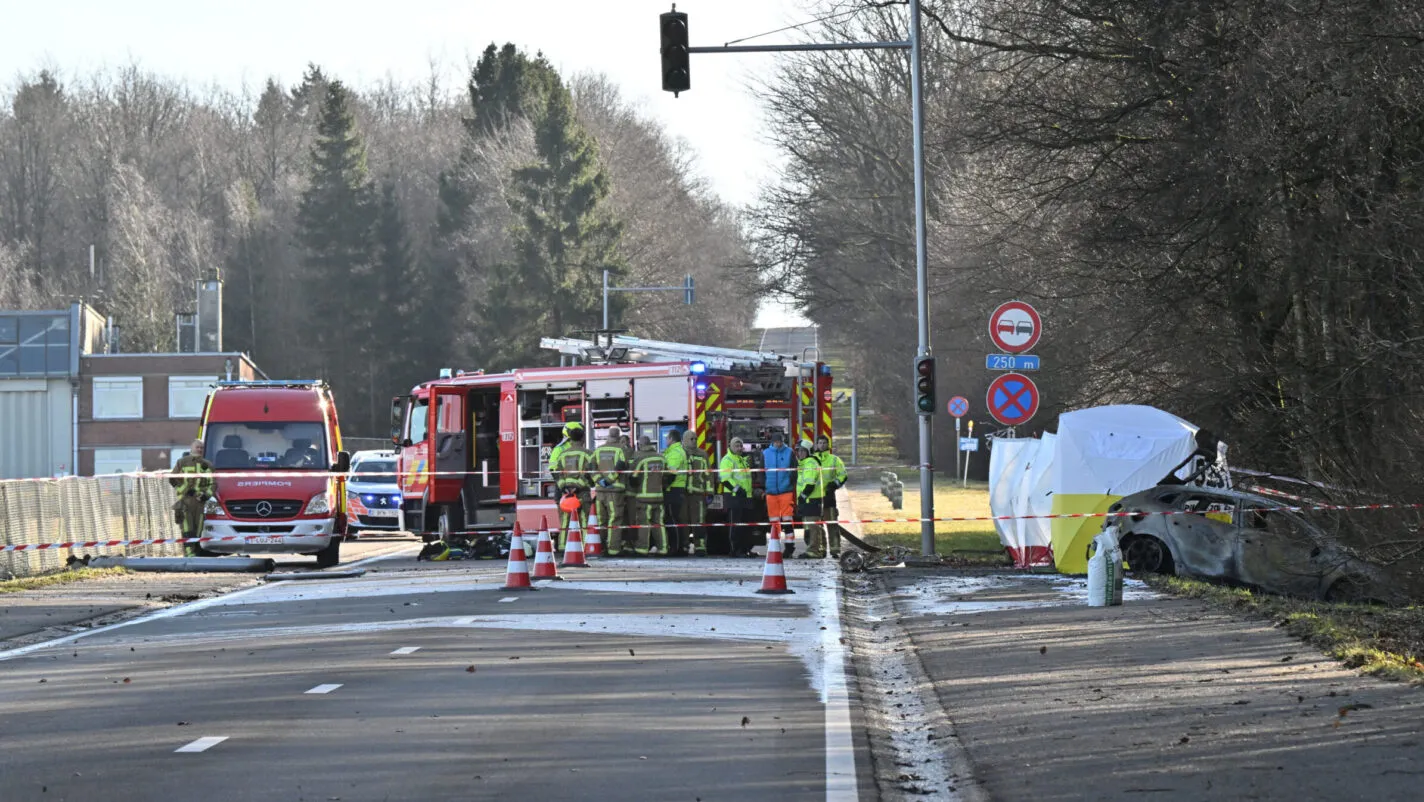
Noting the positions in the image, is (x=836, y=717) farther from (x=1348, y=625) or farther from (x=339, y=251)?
(x=339, y=251)

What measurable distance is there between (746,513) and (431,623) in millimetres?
10800

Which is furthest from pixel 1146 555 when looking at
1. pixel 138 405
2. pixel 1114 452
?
pixel 138 405

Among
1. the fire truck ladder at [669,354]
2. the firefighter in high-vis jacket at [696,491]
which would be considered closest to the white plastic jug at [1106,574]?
the firefighter in high-vis jacket at [696,491]

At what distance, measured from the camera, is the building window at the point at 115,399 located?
76062 mm

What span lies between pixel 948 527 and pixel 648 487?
36.7 ft

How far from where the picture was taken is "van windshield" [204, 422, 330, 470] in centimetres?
2722

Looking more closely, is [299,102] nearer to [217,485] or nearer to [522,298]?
[522,298]

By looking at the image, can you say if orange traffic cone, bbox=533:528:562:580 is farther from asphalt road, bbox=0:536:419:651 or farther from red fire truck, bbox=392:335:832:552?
red fire truck, bbox=392:335:832:552

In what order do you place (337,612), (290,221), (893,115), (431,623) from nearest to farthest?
(431,623)
(337,612)
(893,115)
(290,221)

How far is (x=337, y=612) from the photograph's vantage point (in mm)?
17828

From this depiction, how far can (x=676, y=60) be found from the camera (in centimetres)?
2338

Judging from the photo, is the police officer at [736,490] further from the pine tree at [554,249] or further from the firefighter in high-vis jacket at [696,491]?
the pine tree at [554,249]

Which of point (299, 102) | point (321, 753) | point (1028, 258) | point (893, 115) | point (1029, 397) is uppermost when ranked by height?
point (299, 102)

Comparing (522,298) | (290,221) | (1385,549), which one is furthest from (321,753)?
(290,221)
